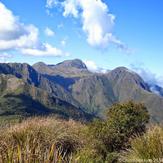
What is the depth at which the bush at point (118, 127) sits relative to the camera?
18250mm

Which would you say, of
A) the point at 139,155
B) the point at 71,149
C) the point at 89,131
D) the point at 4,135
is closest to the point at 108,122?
the point at 89,131

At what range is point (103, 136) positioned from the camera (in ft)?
60.8

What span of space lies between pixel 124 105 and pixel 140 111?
0.87 m

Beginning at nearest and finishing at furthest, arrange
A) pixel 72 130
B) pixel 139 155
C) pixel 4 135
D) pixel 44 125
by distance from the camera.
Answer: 1. pixel 139 155
2. pixel 4 135
3. pixel 44 125
4. pixel 72 130

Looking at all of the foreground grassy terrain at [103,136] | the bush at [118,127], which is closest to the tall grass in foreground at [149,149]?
the foreground grassy terrain at [103,136]

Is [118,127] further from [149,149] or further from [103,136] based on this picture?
[149,149]

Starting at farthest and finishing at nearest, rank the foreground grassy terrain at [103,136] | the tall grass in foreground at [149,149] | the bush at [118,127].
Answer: the bush at [118,127]
the foreground grassy terrain at [103,136]
the tall grass in foreground at [149,149]

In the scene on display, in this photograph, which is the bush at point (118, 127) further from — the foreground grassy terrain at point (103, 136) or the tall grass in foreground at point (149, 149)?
the tall grass in foreground at point (149, 149)

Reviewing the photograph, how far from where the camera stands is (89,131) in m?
18.5

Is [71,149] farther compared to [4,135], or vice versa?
[71,149]

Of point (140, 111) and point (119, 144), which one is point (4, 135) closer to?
point (119, 144)

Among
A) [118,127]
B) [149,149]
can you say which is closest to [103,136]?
[118,127]

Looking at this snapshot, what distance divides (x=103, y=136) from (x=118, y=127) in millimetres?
886

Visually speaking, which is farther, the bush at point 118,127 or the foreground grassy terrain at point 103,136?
the bush at point 118,127
